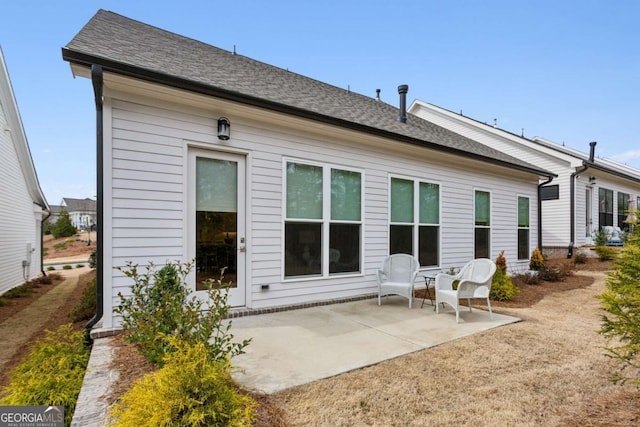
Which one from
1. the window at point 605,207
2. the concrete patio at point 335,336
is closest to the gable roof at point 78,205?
the concrete patio at point 335,336

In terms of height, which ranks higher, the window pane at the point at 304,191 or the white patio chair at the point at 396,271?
the window pane at the point at 304,191

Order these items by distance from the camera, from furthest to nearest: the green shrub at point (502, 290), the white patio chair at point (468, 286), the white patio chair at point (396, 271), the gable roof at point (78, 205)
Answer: the gable roof at point (78, 205)
the green shrub at point (502, 290)
the white patio chair at point (396, 271)
the white patio chair at point (468, 286)

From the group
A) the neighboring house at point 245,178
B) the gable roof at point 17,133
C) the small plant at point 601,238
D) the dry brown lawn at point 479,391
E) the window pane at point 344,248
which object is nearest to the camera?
the dry brown lawn at point 479,391

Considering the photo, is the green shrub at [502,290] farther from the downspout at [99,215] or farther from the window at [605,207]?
the window at [605,207]

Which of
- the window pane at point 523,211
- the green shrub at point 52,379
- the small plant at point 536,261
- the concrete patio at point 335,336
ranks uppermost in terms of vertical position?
the window pane at point 523,211

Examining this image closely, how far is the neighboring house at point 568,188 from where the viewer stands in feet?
39.1

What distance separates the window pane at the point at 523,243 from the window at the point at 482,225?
1.65 meters

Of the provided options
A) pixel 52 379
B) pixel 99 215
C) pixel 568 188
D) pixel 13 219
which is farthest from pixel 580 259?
pixel 13 219

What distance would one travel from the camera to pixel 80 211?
4716 centimetres

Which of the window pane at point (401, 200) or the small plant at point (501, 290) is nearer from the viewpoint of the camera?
the small plant at point (501, 290)

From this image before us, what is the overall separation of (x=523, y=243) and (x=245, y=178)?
8609 millimetres

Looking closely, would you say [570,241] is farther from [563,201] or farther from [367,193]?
[367,193]

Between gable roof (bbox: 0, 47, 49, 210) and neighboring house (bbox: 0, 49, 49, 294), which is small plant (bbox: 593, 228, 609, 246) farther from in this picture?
gable roof (bbox: 0, 47, 49, 210)

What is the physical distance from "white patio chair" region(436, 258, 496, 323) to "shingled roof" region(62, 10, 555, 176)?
2.61 metres
